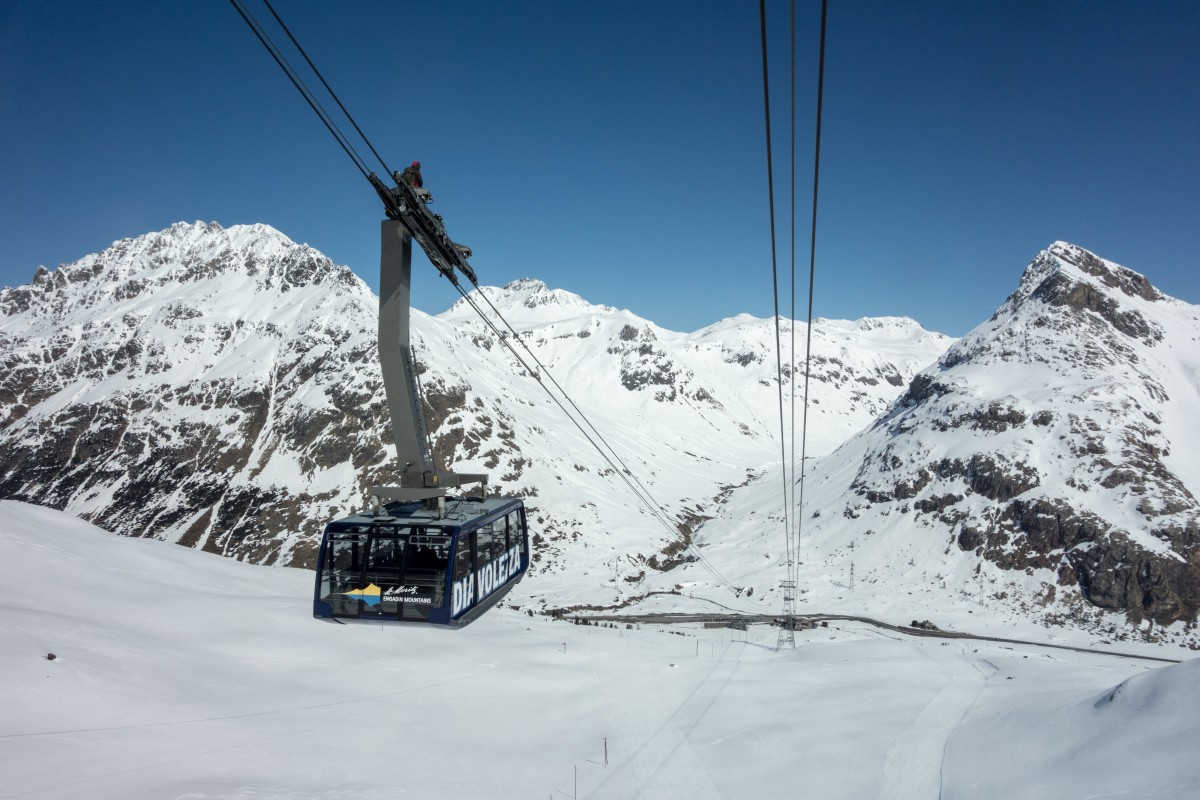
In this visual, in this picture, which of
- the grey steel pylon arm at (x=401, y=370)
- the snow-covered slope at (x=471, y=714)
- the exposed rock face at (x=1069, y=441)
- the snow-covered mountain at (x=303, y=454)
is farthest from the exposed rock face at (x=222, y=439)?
the exposed rock face at (x=1069, y=441)

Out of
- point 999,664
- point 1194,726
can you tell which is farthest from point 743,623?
point 1194,726

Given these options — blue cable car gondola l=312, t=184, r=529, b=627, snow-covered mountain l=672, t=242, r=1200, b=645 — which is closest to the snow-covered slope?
blue cable car gondola l=312, t=184, r=529, b=627

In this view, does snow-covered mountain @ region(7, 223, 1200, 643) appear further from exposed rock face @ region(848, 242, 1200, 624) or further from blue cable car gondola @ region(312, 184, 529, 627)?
blue cable car gondola @ region(312, 184, 529, 627)

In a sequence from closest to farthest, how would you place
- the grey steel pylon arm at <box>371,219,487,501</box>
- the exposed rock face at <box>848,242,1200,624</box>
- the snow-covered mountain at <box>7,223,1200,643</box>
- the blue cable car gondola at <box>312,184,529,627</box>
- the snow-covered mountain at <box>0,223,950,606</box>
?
1. the blue cable car gondola at <box>312,184,529,627</box>
2. the grey steel pylon arm at <box>371,219,487,501</box>
3. the exposed rock face at <box>848,242,1200,624</box>
4. the snow-covered mountain at <box>7,223,1200,643</box>
5. the snow-covered mountain at <box>0,223,950,606</box>

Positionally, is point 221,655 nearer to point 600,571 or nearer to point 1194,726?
point 1194,726

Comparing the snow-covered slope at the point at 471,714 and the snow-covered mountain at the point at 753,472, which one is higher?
the snow-covered mountain at the point at 753,472

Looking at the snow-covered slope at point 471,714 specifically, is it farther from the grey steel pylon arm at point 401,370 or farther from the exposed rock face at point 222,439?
the exposed rock face at point 222,439
